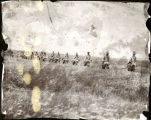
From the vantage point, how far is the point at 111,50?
1473mm

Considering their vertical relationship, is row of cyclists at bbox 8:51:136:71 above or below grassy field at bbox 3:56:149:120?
above

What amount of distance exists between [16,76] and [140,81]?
0.87 m

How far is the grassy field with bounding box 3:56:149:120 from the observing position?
147 centimetres

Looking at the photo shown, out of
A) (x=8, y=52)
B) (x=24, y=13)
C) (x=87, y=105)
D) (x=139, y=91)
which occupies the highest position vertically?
(x=24, y=13)

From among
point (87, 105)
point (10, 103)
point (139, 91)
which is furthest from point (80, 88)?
point (10, 103)

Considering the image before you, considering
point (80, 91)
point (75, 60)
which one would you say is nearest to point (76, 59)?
point (75, 60)

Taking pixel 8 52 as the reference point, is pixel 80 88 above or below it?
below

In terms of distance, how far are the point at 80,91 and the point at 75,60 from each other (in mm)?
221

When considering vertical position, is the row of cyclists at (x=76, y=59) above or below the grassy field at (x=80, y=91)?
above

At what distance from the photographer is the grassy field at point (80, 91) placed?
147cm

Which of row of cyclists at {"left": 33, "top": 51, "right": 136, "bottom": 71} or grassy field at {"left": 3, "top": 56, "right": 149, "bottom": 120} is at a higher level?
row of cyclists at {"left": 33, "top": 51, "right": 136, "bottom": 71}

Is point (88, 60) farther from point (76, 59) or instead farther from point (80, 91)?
point (80, 91)

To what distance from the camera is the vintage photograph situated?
4.80ft

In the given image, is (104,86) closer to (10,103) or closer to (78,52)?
Result: (78,52)
